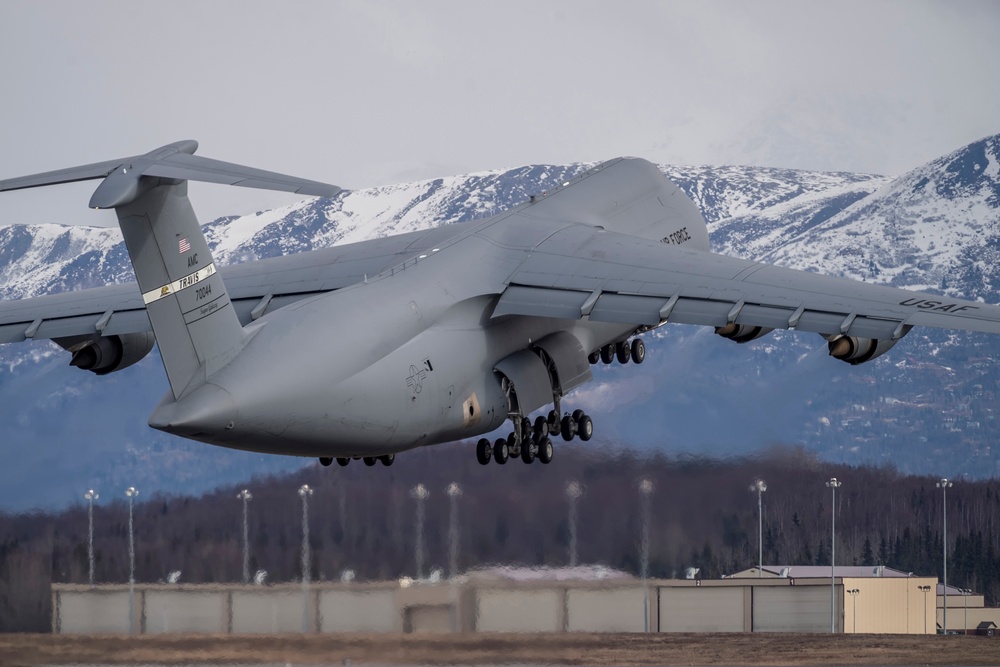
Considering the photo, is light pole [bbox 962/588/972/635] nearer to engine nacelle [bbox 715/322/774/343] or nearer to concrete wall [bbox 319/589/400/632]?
engine nacelle [bbox 715/322/774/343]

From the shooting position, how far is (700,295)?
24781 millimetres

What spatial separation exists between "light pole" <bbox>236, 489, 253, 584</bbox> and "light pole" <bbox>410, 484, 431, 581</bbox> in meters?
3.01

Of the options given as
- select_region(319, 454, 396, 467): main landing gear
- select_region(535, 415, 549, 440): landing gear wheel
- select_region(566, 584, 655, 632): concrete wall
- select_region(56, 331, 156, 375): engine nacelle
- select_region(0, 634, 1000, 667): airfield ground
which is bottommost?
select_region(0, 634, 1000, 667): airfield ground

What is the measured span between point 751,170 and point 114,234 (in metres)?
23.0

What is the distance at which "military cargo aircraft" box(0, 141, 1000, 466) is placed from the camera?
2044 cm

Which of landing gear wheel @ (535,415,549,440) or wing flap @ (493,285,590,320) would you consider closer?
wing flap @ (493,285,590,320)

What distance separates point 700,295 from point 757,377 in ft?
38.3

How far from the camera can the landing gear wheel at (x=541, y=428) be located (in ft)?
88.8

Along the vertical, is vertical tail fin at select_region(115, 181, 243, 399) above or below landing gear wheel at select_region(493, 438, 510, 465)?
above

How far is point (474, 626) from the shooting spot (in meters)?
32.0

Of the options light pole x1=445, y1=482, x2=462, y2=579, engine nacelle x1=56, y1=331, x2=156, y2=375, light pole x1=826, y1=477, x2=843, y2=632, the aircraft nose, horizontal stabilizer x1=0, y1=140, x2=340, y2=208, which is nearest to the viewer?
horizontal stabilizer x1=0, y1=140, x2=340, y2=208

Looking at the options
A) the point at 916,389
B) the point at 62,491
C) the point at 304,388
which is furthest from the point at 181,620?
the point at 916,389

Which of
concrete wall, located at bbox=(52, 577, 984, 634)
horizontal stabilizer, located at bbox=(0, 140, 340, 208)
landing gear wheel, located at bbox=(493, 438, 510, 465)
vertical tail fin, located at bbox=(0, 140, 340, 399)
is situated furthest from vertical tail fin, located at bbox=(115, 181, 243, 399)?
concrete wall, located at bbox=(52, 577, 984, 634)

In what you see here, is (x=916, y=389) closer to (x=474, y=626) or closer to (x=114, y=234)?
(x=474, y=626)
